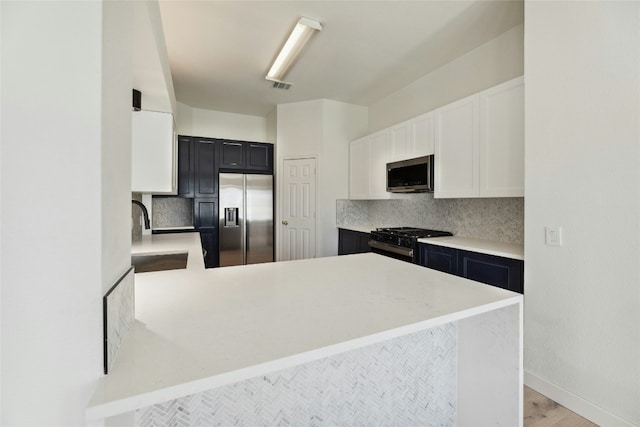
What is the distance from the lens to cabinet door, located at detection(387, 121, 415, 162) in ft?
11.0

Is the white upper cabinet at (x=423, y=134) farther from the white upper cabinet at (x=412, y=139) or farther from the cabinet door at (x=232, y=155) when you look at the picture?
the cabinet door at (x=232, y=155)

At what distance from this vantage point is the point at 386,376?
1.15m

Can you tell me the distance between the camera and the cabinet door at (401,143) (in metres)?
3.35

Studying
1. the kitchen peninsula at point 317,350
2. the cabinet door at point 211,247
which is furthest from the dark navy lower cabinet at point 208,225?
the kitchen peninsula at point 317,350

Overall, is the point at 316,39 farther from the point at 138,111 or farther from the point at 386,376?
the point at 386,376

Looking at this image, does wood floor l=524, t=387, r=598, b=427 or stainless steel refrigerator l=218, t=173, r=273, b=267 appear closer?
wood floor l=524, t=387, r=598, b=427

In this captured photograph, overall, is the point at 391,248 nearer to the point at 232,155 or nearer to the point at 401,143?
the point at 401,143

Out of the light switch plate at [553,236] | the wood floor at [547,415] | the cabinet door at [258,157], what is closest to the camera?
the wood floor at [547,415]

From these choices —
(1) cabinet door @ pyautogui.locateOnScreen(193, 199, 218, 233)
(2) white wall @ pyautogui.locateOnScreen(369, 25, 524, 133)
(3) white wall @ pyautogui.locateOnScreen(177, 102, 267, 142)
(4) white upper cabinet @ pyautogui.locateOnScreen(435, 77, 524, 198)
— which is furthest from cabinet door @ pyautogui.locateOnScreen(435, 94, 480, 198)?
(3) white wall @ pyautogui.locateOnScreen(177, 102, 267, 142)

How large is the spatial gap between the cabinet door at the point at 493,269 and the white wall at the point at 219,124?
13.5 ft

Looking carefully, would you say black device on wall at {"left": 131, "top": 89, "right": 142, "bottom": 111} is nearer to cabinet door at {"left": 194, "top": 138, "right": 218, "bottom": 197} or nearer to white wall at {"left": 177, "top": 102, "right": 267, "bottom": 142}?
cabinet door at {"left": 194, "top": 138, "right": 218, "bottom": 197}

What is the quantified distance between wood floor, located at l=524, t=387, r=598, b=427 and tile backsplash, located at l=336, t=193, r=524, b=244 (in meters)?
1.23

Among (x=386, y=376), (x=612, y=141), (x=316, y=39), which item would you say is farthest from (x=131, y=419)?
(x=316, y=39)
